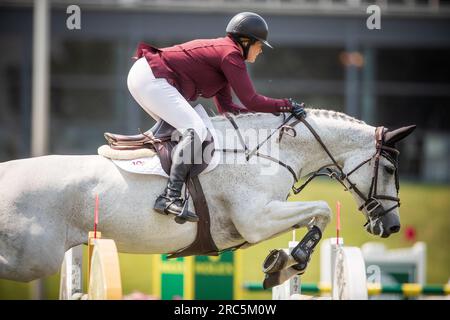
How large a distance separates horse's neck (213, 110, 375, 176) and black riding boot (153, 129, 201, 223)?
415 mm

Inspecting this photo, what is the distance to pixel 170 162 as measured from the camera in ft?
18.5

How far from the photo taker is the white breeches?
571cm

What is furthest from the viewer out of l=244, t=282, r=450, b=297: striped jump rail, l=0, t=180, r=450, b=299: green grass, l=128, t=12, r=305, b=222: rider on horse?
l=0, t=180, r=450, b=299: green grass

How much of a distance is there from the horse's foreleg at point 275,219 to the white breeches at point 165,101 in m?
0.64

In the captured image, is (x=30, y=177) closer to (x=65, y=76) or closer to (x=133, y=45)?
(x=133, y=45)

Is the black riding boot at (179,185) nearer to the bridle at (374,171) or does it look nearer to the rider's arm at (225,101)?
the bridle at (374,171)

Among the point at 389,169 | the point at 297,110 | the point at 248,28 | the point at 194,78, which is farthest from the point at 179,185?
the point at 389,169

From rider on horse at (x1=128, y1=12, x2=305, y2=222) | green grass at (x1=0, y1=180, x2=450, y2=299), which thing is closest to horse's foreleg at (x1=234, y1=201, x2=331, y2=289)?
rider on horse at (x1=128, y1=12, x2=305, y2=222)

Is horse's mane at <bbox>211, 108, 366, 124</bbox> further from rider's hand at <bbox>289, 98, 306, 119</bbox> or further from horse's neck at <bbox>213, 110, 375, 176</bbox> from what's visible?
rider's hand at <bbox>289, 98, 306, 119</bbox>

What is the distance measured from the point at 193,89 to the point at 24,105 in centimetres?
1427

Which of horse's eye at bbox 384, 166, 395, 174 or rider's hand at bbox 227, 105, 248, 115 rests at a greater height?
rider's hand at bbox 227, 105, 248, 115

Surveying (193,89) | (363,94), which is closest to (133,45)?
(363,94)

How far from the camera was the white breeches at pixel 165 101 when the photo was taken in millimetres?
5715
